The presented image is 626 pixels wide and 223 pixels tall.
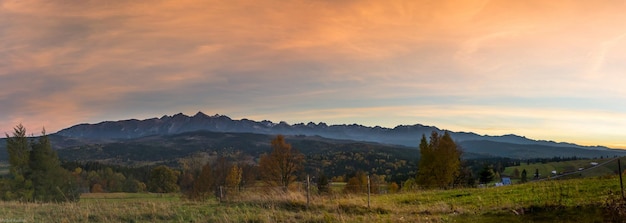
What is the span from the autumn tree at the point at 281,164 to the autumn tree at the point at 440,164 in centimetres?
1515

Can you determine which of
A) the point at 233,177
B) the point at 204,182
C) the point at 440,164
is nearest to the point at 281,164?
the point at 233,177

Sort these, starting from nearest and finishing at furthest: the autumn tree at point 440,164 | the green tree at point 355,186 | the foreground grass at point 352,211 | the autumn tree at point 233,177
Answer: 1. the foreground grass at point 352,211
2. the green tree at point 355,186
3. the autumn tree at point 440,164
4. the autumn tree at point 233,177

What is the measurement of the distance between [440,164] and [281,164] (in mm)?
19232

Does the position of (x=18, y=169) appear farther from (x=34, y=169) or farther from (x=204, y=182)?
→ (x=204, y=182)

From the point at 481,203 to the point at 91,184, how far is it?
9427cm

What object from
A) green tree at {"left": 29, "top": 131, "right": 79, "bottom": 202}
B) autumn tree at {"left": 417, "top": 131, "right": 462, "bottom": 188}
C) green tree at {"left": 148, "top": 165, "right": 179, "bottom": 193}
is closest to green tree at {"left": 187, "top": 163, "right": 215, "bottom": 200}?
green tree at {"left": 29, "top": 131, "right": 79, "bottom": 202}

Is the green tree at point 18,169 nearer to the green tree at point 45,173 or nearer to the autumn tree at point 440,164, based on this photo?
the green tree at point 45,173

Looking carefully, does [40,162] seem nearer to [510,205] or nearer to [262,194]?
[262,194]

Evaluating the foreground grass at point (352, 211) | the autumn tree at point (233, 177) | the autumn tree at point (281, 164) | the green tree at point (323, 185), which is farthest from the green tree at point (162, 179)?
the foreground grass at point (352, 211)

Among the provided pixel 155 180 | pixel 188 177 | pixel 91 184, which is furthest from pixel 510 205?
pixel 91 184

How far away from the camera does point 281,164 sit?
50.0 metres

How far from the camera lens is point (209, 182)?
212ft

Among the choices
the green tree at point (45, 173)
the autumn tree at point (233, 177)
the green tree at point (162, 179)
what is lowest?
the green tree at point (162, 179)

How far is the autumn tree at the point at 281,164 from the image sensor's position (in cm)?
4950
